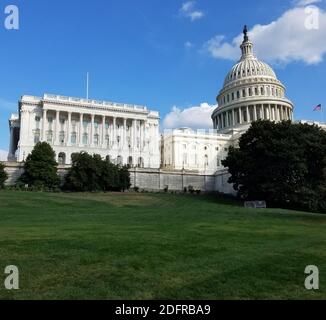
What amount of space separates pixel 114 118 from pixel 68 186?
3716 cm

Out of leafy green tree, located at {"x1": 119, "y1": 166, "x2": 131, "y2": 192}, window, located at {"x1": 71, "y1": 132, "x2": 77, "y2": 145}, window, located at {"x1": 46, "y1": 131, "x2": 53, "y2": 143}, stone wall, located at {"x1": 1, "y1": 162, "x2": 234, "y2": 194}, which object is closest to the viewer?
leafy green tree, located at {"x1": 119, "y1": 166, "x2": 131, "y2": 192}

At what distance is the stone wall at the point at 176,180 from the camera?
95062 millimetres

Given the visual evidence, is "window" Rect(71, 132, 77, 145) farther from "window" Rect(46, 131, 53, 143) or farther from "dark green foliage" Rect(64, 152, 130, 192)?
"dark green foliage" Rect(64, 152, 130, 192)

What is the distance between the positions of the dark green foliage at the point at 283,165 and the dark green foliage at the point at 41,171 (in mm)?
32677

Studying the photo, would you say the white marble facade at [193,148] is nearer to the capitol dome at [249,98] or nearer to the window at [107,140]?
the capitol dome at [249,98]

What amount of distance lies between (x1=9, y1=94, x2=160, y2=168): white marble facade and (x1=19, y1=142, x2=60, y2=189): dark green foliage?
835 inches

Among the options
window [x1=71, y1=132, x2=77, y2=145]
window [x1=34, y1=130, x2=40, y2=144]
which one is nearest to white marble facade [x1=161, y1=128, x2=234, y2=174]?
window [x1=71, y1=132, x2=77, y2=145]

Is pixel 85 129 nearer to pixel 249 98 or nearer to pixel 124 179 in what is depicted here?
pixel 124 179

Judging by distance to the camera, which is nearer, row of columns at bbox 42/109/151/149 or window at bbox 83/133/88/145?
row of columns at bbox 42/109/151/149

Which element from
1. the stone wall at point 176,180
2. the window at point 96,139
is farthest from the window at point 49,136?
the stone wall at point 176,180

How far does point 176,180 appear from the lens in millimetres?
99438

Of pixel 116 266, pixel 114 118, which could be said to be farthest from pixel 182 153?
pixel 116 266

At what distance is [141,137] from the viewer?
118 m

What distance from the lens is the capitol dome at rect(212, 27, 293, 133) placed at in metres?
152
